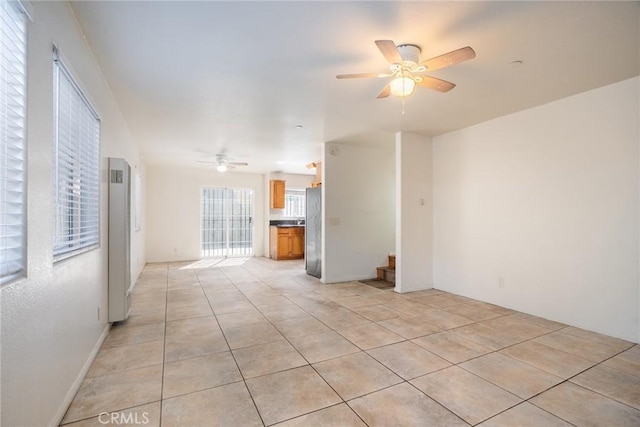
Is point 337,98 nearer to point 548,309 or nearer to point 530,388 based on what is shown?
point 530,388

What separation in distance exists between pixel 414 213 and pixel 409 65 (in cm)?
288

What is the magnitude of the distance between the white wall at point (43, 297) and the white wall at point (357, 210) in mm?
3698

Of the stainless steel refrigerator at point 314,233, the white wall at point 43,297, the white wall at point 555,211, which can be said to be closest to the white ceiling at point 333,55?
the white wall at point 555,211

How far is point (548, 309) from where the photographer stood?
11.4ft

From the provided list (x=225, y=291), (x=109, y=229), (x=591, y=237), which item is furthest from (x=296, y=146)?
(x=591, y=237)

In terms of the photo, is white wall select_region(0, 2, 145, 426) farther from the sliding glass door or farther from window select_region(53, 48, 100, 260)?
the sliding glass door

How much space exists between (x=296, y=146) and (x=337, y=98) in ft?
7.74

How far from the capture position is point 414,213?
4.81 metres

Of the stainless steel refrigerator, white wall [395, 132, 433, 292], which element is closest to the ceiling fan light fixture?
white wall [395, 132, 433, 292]

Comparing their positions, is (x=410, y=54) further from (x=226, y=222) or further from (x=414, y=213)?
(x=226, y=222)

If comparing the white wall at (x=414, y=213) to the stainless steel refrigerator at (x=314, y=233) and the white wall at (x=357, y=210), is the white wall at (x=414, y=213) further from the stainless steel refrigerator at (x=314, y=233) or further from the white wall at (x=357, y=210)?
the stainless steel refrigerator at (x=314, y=233)

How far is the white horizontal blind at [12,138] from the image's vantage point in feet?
4.04

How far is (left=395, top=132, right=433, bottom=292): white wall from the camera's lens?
15.4 feet

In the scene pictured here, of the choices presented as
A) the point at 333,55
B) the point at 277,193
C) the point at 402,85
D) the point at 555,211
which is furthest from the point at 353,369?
the point at 277,193
